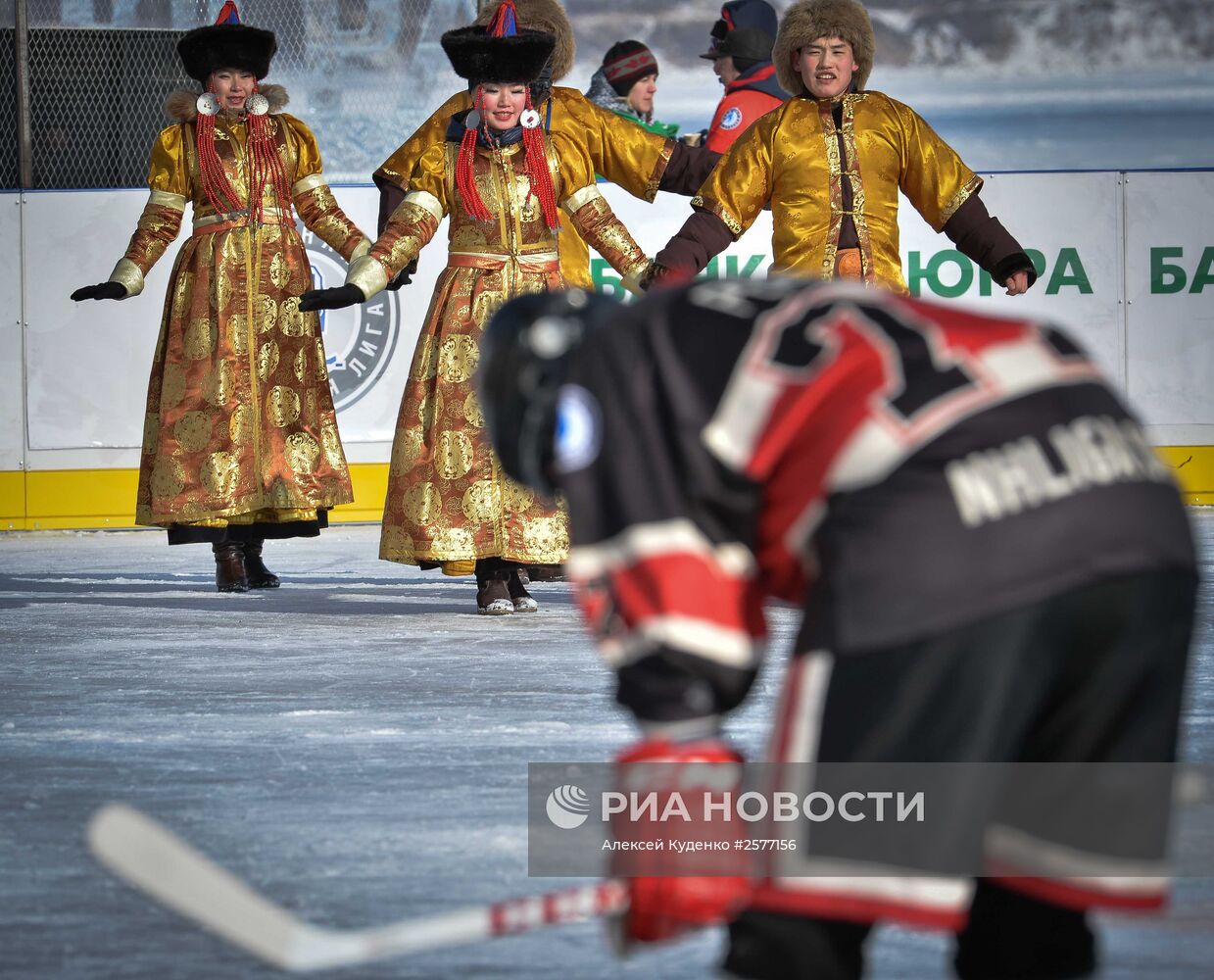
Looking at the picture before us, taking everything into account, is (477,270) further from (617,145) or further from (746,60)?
(746,60)

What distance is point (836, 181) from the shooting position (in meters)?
4.34

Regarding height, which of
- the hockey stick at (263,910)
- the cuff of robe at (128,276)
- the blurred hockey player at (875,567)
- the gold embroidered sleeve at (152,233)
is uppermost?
the gold embroidered sleeve at (152,233)

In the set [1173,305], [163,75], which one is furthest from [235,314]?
[1173,305]

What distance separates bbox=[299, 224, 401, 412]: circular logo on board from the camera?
7023 millimetres

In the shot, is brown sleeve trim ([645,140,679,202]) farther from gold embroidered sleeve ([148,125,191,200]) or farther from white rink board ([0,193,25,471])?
white rink board ([0,193,25,471])

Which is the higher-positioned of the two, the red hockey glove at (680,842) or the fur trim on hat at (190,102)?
the fur trim on hat at (190,102)

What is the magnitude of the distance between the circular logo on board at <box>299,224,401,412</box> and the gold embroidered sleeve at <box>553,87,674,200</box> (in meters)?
2.30

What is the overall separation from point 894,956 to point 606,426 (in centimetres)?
77

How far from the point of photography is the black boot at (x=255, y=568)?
539cm

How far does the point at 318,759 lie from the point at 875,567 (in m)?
1.79

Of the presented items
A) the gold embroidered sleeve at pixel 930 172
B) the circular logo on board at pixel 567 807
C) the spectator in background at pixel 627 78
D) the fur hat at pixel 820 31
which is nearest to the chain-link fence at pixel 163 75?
the spectator in background at pixel 627 78

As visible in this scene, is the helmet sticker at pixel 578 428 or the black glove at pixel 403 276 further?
the black glove at pixel 403 276

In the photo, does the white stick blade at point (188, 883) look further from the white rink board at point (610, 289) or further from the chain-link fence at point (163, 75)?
the chain-link fence at point (163, 75)

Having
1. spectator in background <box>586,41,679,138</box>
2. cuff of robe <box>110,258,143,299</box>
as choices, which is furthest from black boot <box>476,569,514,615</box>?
spectator in background <box>586,41,679,138</box>
